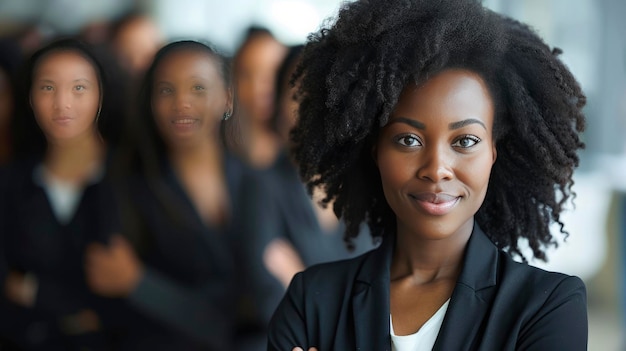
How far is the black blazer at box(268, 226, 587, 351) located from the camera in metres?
1.60

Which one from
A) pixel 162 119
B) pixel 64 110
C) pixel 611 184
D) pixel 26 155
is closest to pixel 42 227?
pixel 26 155

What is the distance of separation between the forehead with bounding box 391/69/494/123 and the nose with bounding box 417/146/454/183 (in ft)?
0.21

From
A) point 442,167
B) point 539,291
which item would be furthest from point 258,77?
point 539,291

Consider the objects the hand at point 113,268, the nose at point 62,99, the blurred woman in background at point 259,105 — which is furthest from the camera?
the blurred woman in background at point 259,105

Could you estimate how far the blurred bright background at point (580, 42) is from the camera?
173 inches

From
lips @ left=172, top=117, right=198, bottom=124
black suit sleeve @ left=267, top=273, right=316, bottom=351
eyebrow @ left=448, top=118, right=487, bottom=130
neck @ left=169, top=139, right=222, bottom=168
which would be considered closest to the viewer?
eyebrow @ left=448, top=118, right=487, bottom=130

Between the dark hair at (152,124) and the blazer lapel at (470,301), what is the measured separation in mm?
882

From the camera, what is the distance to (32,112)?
2648 mm

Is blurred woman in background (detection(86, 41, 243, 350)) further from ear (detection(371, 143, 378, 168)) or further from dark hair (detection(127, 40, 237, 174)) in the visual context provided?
ear (detection(371, 143, 378, 168))

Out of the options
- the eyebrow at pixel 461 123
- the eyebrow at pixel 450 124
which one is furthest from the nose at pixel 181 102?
the eyebrow at pixel 461 123

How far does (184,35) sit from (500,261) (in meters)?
3.19

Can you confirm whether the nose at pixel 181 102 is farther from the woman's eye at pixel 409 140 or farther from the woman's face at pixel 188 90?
the woman's eye at pixel 409 140

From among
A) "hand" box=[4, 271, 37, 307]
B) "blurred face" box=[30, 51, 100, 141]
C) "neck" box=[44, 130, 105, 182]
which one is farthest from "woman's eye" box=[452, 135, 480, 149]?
"hand" box=[4, 271, 37, 307]

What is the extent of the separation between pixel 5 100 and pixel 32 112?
0.87 m
